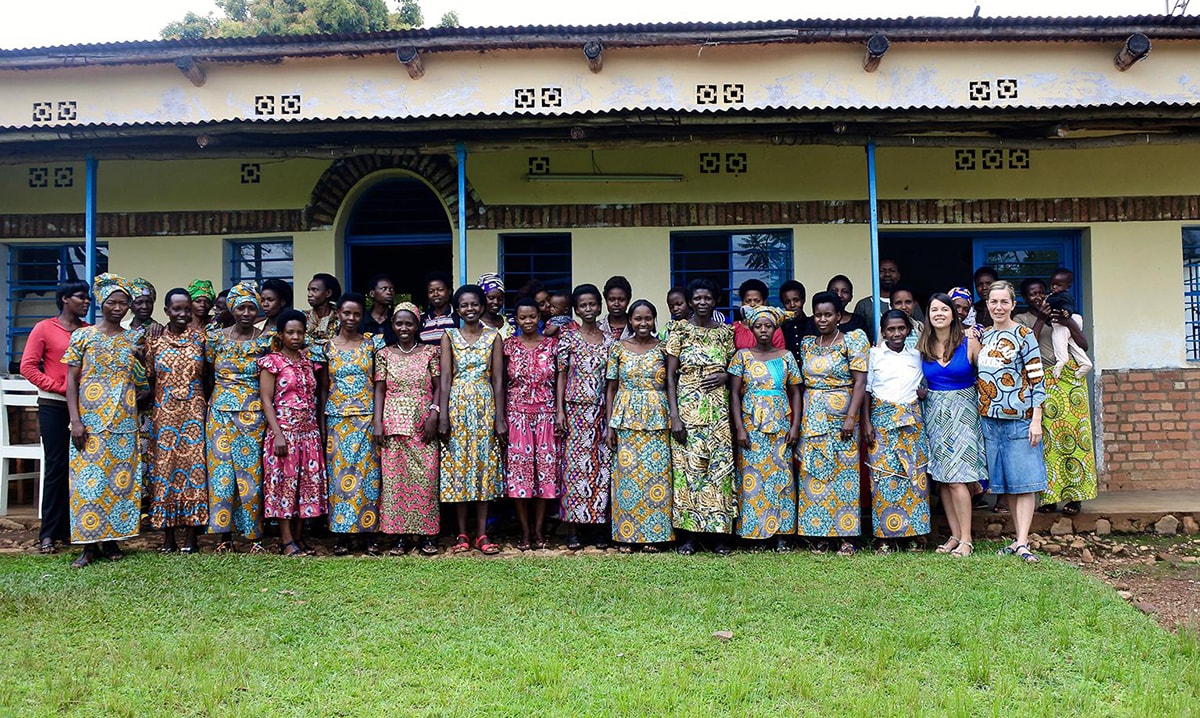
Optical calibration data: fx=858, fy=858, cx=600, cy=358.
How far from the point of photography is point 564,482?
5.64m

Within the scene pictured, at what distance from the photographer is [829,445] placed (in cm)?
538

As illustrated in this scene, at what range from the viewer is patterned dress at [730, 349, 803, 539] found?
210 inches

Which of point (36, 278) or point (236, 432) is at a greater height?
point (36, 278)

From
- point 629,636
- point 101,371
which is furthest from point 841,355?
point 101,371

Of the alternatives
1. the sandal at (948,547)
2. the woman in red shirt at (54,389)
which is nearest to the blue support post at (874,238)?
the sandal at (948,547)

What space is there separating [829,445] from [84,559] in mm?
4662

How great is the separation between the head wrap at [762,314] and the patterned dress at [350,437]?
239 cm

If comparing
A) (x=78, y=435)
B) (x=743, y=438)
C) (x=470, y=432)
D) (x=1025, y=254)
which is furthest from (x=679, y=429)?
(x=1025, y=254)

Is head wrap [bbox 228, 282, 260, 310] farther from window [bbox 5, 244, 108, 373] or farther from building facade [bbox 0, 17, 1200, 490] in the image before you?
window [bbox 5, 244, 108, 373]

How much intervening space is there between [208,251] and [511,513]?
3913 millimetres

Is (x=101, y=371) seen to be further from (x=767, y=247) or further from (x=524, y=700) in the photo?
(x=767, y=247)

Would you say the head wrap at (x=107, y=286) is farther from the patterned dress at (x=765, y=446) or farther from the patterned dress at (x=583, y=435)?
the patterned dress at (x=765, y=446)

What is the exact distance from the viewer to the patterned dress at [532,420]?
550 centimetres

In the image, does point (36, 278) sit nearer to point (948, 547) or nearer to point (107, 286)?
point (107, 286)
